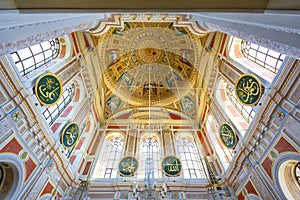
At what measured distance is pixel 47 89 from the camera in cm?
652

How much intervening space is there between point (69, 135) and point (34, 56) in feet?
12.6

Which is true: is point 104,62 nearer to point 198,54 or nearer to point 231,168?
point 198,54

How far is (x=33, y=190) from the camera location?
5.97 metres

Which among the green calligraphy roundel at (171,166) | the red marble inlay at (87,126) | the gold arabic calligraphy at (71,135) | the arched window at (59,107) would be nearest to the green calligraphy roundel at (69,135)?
the gold arabic calligraphy at (71,135)

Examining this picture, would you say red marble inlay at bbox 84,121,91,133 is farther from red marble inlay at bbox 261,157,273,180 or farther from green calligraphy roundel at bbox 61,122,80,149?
red marble inlay at bbox 261,157,273,180

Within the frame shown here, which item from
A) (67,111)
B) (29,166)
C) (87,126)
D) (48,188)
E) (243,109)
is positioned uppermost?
(87,126)

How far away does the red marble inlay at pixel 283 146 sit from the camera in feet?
17.1

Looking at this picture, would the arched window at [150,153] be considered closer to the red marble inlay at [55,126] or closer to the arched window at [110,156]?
the arched window at [110,156]

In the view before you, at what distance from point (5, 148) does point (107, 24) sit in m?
7.37

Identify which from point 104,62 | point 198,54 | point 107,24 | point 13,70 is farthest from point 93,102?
point 198,54

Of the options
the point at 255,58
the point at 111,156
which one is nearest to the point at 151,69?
the point at 111,156

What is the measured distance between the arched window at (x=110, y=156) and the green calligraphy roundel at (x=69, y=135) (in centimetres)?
284

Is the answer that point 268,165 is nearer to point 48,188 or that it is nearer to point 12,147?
point 48,188

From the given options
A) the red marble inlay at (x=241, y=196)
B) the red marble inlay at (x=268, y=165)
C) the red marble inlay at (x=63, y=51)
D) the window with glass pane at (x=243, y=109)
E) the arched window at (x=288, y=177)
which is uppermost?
the red marble inlay at (x=63, y=51)
